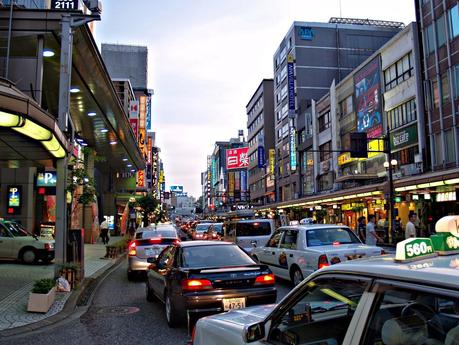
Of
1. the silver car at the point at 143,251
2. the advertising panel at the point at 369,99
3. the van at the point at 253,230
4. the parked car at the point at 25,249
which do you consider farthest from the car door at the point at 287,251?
the advertising panel at the point at 369,99

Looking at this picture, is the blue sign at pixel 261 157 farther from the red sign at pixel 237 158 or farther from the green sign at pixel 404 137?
the green sign at pixel 404 137

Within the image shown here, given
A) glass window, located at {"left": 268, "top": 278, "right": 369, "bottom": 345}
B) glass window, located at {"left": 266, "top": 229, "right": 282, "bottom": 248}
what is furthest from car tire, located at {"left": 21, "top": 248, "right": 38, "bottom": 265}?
glass window, located at {"left": 268, "top": 278, "right": 369, "bottom": 345}

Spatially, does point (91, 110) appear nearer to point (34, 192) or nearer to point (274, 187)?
point (34, 192)

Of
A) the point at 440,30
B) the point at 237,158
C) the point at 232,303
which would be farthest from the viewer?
the point at 237,158

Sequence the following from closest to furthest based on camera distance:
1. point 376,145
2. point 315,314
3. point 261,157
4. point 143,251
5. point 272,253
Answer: point 315,314 < point 272,253 < point 143,251 < point 376,145 < point 261,157

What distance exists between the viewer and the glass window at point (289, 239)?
11.4 meters

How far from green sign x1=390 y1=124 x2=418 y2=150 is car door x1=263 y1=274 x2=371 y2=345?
33.4 metres

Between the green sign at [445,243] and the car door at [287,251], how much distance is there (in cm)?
837

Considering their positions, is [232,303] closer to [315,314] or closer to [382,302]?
[315,314]

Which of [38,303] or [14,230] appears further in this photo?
[14,230]

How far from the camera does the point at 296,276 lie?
11023 mm

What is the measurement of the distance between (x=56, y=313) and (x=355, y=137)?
64.6 feet

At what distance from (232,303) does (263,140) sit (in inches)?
3153

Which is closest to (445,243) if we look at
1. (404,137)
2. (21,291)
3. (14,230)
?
(21,291)
